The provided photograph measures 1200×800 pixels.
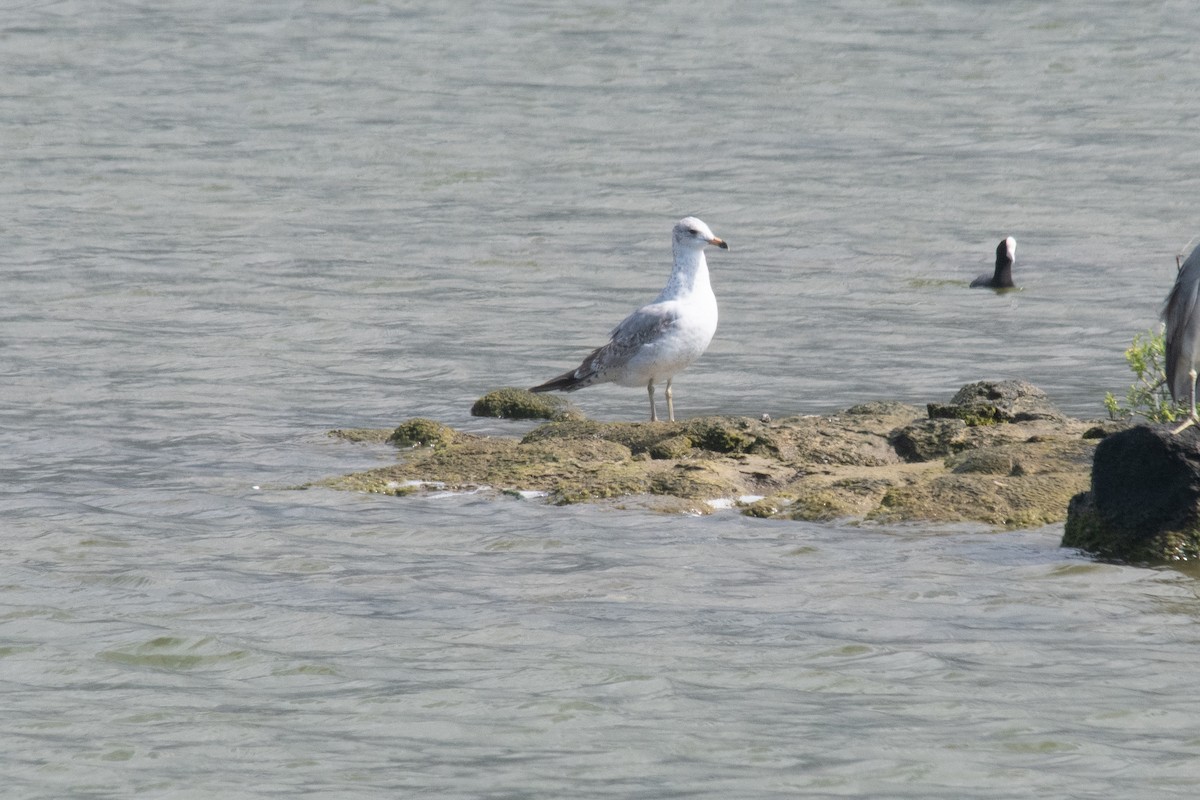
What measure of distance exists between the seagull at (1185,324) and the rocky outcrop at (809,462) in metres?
0.73

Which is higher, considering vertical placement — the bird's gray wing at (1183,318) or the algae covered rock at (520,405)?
the bird's gray wing at (1183,318)

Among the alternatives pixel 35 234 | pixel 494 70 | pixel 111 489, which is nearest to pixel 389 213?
pixel 35 234

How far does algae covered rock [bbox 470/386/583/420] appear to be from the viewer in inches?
529

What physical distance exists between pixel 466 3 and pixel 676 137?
10.9 m

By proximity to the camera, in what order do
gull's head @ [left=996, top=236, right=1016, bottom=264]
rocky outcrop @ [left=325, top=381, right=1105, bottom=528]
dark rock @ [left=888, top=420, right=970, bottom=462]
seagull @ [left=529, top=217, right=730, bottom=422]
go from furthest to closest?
gull's head @ [left=996, top=236, right=1016, bottom=264] → seagull @ [left=529, top=217, right=730, bottom=422] → dark rock @ [left=888, top=420, right=970, bottom=462] → rocky outcrop @ [left=325, top=381, right=1105, bottom=528]

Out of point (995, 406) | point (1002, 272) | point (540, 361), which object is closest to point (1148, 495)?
point (995, 406)

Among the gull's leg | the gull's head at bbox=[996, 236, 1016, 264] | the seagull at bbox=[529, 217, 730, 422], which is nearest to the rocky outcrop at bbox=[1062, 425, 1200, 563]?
the gull's leg

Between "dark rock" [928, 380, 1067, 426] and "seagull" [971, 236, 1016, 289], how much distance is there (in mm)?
6916

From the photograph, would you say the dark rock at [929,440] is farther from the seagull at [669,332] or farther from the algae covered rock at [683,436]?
the seagull at [669,332]

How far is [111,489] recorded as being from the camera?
1120 cm

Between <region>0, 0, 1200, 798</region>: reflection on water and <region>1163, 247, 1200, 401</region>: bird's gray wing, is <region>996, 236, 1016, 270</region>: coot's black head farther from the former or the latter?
<region>1163, 247, 1200, 401</region>: bird's gray wing

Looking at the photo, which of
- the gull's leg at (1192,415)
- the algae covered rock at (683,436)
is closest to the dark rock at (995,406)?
the algae covered rock at (683,436)

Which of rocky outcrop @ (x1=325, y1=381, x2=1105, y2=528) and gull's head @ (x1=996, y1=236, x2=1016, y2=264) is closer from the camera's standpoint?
rocky outcrop @ (x1=325, y1=381, x2=1105, y2=528)

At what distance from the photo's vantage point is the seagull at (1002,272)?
19.0 m
